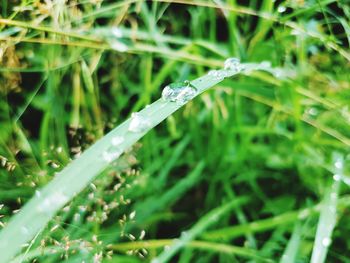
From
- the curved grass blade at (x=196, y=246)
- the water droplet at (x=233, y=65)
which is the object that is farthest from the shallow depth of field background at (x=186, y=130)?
the water droplet at (x=233, y=65)

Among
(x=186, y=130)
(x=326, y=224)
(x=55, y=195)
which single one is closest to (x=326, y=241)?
(x=326, y=224)

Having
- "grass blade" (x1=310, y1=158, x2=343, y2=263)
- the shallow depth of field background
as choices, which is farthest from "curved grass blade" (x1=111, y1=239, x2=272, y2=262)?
"grass blade" (x1=310, y1=158, x2=343, y2=263)

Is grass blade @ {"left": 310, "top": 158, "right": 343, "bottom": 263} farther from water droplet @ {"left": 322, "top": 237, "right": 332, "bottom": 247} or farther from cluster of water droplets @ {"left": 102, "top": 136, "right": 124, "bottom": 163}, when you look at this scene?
cluster of water droplets @ {"left": 102, "top": 136, "right": 124, "bottom": 163}

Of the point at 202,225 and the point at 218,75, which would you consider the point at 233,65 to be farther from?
the point at 202,225

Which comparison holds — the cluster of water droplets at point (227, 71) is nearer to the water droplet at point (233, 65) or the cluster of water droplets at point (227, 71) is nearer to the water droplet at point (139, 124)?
the water droplet at point (233, 65)

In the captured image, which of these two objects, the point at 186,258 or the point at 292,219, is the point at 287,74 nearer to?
the point at 292,219

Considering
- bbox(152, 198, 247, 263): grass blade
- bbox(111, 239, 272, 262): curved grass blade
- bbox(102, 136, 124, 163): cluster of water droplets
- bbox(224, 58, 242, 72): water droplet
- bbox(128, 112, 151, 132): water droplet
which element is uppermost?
bbox(224, 58, 242, 72): water droplet
